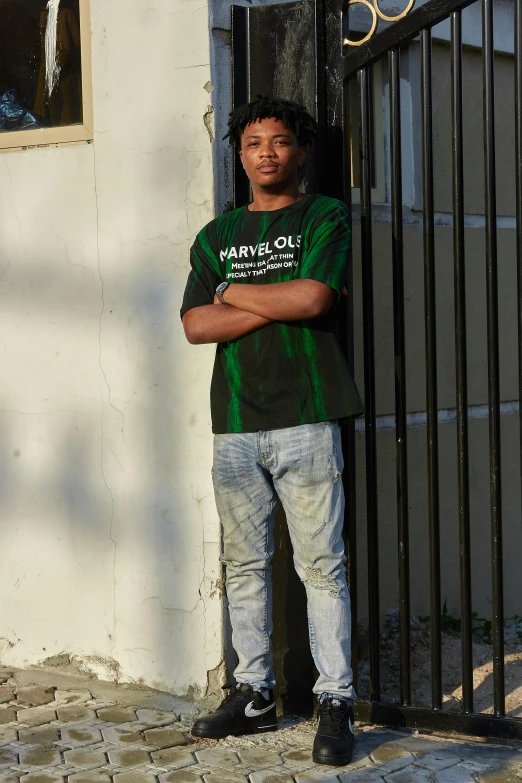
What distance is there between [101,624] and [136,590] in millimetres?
231

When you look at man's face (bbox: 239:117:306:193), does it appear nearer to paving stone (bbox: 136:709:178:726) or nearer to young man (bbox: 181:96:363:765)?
young man (bbox: 181:96:363:765)

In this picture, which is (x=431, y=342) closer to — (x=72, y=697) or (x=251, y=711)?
(x=251, y=711)

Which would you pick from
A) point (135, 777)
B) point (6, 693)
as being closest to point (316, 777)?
point (135, 777)

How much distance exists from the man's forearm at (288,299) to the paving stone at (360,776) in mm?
1474

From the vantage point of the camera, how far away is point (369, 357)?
3846 mm

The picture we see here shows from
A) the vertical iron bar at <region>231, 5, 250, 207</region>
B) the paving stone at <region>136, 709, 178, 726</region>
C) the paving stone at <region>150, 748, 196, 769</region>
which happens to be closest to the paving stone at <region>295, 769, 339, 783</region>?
the paving stone at <region>150, 748, 196, 769</region>

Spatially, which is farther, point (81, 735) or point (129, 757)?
point (81, 735)

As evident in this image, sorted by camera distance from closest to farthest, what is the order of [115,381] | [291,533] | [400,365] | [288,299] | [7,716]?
[288,299]
[291,533]
[400,365]
[7,716]
[115,381]

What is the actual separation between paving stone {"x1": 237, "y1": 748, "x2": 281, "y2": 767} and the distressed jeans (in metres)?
0.25

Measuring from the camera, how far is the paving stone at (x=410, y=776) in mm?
3293

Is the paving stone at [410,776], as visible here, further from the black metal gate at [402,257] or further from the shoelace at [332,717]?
the black metal gate at [402,257]

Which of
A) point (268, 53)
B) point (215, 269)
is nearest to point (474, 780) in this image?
point (215, 269)

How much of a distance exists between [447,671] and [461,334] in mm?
1684

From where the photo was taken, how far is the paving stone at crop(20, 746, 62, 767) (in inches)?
136
